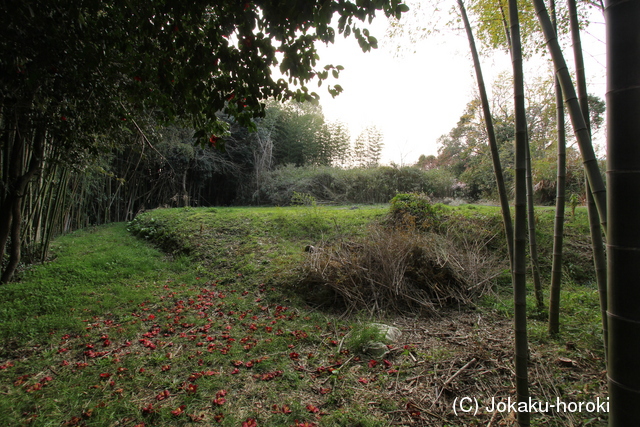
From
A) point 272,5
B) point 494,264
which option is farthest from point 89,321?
point 494,264

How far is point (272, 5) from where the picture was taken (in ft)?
4.46

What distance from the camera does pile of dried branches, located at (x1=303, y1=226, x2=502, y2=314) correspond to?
120 inches

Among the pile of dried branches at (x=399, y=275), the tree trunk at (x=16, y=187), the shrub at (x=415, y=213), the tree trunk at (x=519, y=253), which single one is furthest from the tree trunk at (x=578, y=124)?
the tree trunk at (x=16, y=187)

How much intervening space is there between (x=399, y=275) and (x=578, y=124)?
235cm

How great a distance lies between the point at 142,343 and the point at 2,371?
77cm

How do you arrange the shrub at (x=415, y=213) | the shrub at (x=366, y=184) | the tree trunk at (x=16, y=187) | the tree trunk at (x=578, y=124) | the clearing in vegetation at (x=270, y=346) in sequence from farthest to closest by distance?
the shrub at (x=366, y=184), the shrub at (x=415, y=213), the tree trunk at (x=16, y=187), the clearing in vegetation at (x=270, y=346), the tree trunk at (x=578, y=124)

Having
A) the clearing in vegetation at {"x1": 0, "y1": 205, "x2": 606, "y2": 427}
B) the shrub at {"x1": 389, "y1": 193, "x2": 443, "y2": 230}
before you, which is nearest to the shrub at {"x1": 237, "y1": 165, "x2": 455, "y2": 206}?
the shrub at {"x1": 389, "y1": 193, "x2": 443, "y2": 230}

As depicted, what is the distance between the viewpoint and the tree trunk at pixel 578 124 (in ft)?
3.21

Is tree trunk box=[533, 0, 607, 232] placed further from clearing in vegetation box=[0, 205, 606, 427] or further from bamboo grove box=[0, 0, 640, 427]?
clearing in vegetation box=[0, 205, 606, 427]

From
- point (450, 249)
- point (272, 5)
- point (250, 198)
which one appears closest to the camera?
point (272, 5)

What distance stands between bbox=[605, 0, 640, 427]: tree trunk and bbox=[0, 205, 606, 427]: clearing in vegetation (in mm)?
1145

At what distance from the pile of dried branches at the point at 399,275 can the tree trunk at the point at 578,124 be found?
215cm

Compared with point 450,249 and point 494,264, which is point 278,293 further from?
point 494,264

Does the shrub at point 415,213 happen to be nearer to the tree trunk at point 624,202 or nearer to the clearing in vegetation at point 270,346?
the clearing in vegetation at point 270,346
